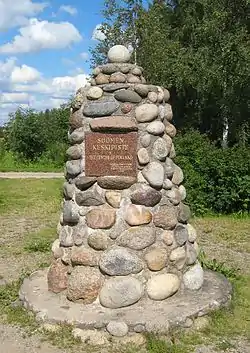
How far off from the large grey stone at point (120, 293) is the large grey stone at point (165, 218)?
2.04 feet

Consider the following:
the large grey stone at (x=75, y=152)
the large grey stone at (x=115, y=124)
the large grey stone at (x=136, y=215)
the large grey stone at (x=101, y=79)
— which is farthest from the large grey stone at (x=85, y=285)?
the large grey stone at (x=101, y=79)

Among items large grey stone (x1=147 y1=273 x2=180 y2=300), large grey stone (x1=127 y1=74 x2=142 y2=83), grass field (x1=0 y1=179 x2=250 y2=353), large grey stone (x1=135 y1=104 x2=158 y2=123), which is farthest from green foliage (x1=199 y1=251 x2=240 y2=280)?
large grey stone (x1=127 y1=74 x2=142 y2=83)

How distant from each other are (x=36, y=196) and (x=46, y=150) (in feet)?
35.7

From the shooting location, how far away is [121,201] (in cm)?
516

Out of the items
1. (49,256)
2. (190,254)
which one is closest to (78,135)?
(190,254)

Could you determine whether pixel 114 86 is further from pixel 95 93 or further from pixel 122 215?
pixel 122 215

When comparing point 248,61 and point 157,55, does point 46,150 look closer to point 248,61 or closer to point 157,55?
point 157,55

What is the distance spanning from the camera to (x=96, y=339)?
4.52 metres

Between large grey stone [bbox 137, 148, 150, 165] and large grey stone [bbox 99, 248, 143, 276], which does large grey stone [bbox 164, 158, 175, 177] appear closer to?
large grey stone [bbox 137, 148, 150, 165]

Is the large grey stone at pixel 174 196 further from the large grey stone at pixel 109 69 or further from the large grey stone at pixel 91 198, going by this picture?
the large grey stone at pixel 109 69

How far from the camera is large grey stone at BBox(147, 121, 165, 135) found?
5.19 metres

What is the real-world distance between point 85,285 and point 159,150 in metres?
1.52

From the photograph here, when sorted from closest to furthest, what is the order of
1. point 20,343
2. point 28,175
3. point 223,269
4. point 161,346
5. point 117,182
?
point 161,346 → point 20,343 → point 117,182 → point 223,269 → point 28,175

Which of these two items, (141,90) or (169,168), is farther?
(169,168)
